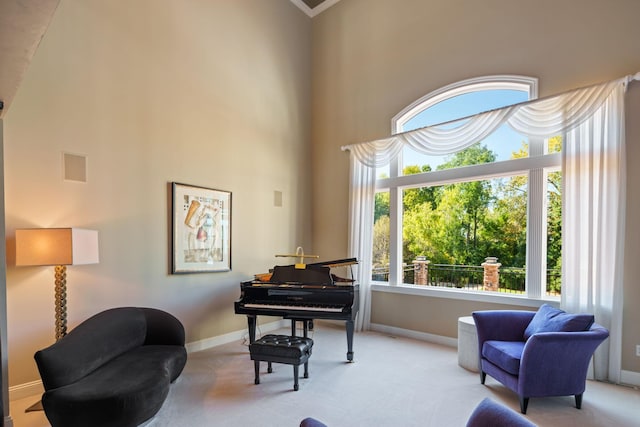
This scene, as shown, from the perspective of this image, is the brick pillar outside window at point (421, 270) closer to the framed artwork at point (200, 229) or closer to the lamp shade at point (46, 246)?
the framed artwork at point (200, 229)

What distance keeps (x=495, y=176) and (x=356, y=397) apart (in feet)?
10.6

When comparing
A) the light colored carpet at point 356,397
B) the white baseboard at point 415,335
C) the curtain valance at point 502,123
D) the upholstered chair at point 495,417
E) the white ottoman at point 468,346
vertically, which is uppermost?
the curtain valance at point 502,123

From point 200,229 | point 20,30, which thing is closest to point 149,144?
point 200,229

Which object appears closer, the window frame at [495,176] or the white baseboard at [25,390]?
the white baseboard at [25,390]

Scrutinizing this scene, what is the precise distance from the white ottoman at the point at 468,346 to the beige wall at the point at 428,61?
0.73 m

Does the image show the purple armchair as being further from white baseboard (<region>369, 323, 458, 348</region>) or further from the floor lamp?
the floor lamp

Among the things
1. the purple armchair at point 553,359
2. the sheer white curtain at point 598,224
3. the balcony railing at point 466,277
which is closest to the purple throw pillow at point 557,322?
the purple armchair at point 553,359

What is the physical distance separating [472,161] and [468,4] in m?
2.16

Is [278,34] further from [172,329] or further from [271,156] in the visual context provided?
[172,329]

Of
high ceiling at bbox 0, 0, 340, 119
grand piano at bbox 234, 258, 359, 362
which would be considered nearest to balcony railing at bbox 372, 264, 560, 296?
Result: grand piano at bbox 234, 258, 359, 362

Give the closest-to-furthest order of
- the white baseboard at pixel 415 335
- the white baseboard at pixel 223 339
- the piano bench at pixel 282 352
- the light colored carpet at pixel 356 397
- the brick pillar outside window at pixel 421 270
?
the light colored carpet at pixel 356 397
the piano bench at pixel 282 352
the white baseboard at pixel 223 339
the white baseboard at pixel 415 335
the brick pillar outside window at pixel 421 270

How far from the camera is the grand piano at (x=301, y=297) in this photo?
3.90 meters

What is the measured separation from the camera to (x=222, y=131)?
15.8ft

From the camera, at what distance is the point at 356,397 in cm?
308
